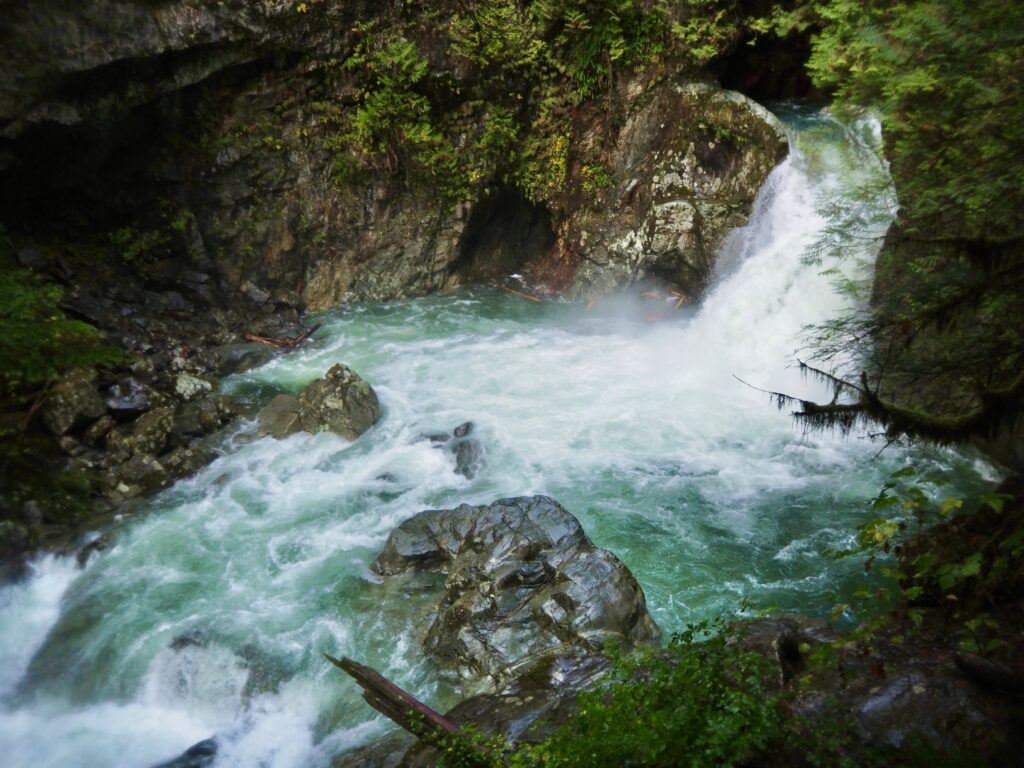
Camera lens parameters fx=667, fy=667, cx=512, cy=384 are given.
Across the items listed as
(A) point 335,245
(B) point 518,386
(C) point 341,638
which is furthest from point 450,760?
(A) point 335,245

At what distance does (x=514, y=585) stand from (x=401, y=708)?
151 cm

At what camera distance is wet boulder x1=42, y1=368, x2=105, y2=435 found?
25.6ft

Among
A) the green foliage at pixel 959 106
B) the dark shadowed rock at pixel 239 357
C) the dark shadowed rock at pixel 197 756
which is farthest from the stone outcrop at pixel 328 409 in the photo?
the green foliage at pixel 959 106

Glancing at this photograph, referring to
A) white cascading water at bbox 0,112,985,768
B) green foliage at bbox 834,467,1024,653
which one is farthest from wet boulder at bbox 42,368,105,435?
green foliage at bbox 834,467,1024,653

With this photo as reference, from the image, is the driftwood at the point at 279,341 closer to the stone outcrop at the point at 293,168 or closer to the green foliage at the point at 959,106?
the stone outcrop at the point at 293,168

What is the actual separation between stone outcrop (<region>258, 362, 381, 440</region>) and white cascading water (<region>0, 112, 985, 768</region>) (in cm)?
20

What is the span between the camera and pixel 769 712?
313 cm

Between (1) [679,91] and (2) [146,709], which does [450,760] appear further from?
(1) [679,91]

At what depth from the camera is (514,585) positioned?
19.4ft

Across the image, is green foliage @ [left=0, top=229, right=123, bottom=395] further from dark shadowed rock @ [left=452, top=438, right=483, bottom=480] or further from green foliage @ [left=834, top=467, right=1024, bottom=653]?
green foliage @ [left=834, top=467, right=1024, bottom=653]

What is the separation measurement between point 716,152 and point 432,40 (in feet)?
17.3

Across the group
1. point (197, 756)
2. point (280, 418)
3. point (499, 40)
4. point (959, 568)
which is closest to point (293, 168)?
point (499, 40)

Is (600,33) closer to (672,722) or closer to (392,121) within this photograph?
(392,121)

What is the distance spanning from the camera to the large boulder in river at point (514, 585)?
5.43 meters
